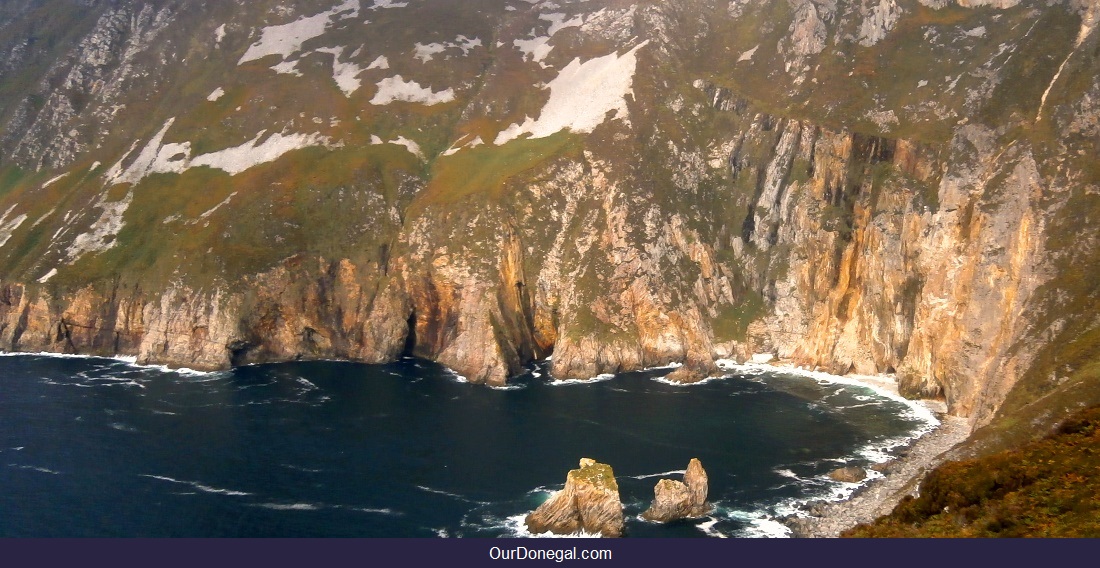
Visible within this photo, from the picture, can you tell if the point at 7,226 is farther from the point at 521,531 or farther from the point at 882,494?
the point at 882,494

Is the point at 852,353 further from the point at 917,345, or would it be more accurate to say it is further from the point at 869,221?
the point at 869,221

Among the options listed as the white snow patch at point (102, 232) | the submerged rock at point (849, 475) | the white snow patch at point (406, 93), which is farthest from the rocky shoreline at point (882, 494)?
the white snow patch at point (102, 232)

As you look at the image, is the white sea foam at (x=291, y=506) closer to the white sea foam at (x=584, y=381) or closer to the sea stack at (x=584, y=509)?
the sea stack at (x=584, y=509)

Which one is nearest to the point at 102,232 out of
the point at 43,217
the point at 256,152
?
the point at 43,217

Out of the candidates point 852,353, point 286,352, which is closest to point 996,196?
point 852,353

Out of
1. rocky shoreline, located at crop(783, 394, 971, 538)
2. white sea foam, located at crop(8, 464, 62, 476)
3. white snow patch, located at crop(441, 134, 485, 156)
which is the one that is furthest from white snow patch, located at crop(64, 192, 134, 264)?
rocky shoreline, located at crop(783, 394, 971, 538)

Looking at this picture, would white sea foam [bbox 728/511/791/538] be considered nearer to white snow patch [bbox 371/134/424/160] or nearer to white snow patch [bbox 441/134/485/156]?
white snow patch [bbox 441/134/485/156]
